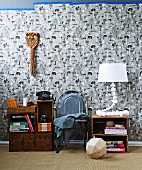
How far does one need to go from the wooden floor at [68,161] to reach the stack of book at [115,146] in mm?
123

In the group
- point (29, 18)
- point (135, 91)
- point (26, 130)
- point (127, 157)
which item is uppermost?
point (29, 18)

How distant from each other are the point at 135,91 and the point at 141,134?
726 mm

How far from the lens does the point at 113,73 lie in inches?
205

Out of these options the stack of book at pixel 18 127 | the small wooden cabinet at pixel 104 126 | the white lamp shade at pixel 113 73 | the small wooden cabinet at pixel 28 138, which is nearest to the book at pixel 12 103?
the small wooden cabinet at pixel 28 138

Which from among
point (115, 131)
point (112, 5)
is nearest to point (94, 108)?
point (115, 131)

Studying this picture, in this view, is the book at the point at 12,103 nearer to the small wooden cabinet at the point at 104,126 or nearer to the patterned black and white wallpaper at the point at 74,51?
the patterned black and white wallpaper at the point at 74,51

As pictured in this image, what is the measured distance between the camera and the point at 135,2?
5.69m

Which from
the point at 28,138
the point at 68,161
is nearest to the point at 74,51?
the point at 28,138

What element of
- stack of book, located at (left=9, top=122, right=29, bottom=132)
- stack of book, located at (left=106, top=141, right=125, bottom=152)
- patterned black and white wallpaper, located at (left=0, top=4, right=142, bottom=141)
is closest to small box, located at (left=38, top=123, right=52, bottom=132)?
stack of book, located at (left=9, top=122, right=29, bottom=132)

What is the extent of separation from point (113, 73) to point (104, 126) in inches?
38.3

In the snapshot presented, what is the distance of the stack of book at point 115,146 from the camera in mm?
5172

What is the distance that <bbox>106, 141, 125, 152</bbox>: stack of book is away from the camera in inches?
204

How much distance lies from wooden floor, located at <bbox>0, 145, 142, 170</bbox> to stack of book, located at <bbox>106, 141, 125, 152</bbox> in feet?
0.40

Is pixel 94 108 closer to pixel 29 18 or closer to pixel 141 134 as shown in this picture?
pixel 141 134
